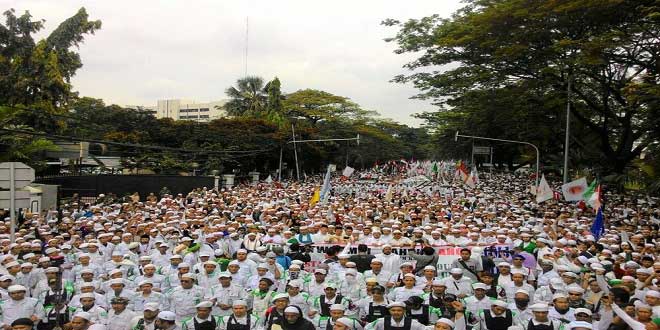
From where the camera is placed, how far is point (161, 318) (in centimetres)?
688

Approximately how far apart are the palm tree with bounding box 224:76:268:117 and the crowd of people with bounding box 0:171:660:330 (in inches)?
1960

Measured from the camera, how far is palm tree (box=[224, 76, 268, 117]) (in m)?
63.5

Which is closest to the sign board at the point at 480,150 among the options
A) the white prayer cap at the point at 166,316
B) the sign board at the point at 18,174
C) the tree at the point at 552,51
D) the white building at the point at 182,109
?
the tree at the point at 552,51

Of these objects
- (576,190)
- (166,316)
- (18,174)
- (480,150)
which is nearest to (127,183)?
(18,174)

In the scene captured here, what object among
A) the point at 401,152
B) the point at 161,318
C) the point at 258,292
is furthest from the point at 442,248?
the point at 401,152

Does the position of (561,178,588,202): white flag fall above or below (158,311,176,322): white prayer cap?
above

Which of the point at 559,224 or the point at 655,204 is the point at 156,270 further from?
the point at 655,204

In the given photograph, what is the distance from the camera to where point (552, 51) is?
73.7ft

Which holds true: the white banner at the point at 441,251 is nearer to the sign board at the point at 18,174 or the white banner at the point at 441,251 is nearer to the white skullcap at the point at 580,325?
the white skullcap at the point at 580,325

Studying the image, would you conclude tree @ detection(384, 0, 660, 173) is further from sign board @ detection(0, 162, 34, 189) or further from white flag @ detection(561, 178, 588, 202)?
sign board @ detection(0, 162, 34, 189)

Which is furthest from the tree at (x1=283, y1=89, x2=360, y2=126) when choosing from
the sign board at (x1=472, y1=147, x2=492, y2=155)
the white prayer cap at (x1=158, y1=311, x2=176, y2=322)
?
the white prayer cap at (x1=158, y1=311, x2=176, y2=322)

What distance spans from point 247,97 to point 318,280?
5670cm

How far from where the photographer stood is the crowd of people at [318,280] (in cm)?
715

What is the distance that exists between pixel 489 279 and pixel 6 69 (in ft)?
89.0
